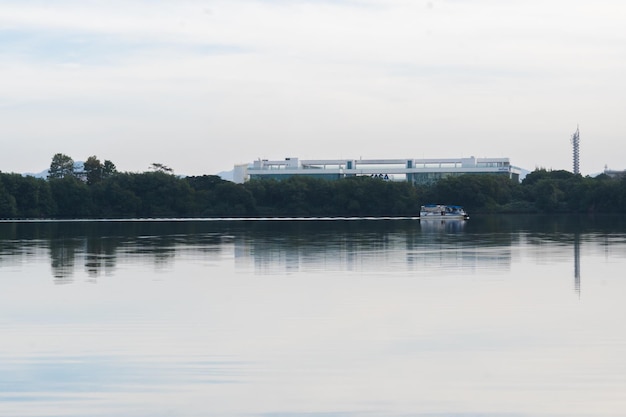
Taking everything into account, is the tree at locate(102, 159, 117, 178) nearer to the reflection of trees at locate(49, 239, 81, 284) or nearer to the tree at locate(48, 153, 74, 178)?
the tree at locate(48, 153, 74, 178)

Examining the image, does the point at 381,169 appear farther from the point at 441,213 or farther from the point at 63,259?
the point at 63,259

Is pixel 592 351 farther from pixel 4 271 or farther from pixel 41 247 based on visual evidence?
pixel 41 247

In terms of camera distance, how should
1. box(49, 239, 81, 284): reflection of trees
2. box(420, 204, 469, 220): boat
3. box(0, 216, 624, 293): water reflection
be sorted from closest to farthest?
box(49, 239, 81, 284): reflection of trees, box(0, 216, 624, 293): water reflection, box(420, 204, 469, 220): boat

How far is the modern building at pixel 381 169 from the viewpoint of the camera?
172 metres

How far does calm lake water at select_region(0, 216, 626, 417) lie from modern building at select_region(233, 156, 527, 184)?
142982 millimetres

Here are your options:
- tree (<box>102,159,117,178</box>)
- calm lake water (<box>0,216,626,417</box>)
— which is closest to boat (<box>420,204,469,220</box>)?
tree (<box>102,159,117,178</box>)

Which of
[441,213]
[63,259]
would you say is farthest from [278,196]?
[63,259]

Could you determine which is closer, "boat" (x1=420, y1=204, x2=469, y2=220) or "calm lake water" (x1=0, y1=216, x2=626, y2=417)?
"calm lake water" (x1=0, y1=216, x2=626, y2=417)

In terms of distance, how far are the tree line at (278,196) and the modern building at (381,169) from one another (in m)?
31.4

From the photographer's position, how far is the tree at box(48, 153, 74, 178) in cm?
16188

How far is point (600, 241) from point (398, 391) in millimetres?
35238

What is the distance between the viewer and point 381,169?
178m

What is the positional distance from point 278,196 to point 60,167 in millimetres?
46617

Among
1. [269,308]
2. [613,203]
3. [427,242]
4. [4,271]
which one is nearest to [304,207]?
[613,203]
